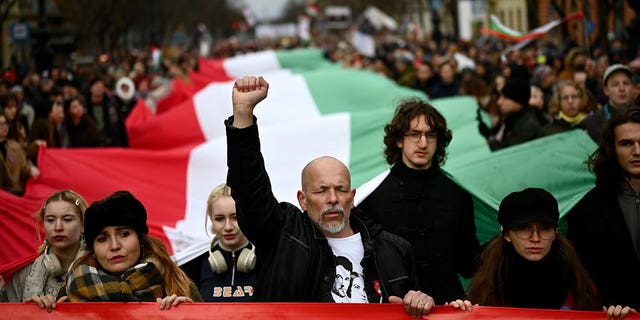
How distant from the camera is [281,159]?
9.45 metres

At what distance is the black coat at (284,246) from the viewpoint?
4.20m

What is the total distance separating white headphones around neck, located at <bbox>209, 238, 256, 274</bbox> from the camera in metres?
5.58

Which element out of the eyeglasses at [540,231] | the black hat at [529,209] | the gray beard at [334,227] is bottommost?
the eyeglasses at [540,231]

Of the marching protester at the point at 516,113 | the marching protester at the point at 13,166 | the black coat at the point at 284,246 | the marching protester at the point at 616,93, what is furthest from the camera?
the marching protester at the point at 13,166

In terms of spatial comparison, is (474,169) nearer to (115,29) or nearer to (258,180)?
(258,180)

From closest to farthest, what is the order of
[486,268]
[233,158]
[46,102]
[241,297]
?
[233,158], [486,268], [241,297], [46,102]

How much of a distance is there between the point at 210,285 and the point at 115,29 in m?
49.6

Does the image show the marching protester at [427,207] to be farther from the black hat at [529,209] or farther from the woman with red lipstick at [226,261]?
the black hat at [529,209]

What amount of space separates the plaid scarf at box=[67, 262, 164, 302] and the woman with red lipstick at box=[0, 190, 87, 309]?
0.71m

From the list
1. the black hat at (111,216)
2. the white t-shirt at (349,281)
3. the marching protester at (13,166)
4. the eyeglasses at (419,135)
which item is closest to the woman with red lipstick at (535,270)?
the white t-shirt at (349,281)

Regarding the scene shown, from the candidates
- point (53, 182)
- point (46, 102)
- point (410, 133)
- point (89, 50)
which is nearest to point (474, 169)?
point (410, 133)

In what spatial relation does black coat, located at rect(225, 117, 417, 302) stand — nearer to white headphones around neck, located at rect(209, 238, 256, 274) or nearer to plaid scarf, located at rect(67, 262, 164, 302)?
plaid scarf, located at rect(67, 262, 164, 302)

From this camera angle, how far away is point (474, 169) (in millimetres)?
7180

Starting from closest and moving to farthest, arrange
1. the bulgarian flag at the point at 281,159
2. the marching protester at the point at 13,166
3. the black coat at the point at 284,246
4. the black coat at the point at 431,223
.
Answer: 1. the black coat at the point at 284,246
2. the black coat at the point at 431,223
3. the bulgarian flag at the point at 281,159
4. the marching protester at the point at 13,166
